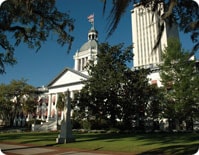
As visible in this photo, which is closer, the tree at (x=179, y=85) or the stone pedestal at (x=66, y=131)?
the stone pedestal at (x=66, y=131)

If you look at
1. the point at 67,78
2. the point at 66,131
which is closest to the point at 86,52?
the point at 67,78

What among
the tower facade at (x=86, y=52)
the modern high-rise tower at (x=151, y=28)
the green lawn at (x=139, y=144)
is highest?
the tower facade at (x=86, y=52)

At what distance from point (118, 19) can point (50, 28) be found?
8.74 m

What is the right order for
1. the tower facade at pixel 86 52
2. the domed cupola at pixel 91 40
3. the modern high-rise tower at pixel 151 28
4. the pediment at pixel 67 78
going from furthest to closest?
the domed cupola at pixel 91 40, the tower facade at pixel 86 52, the pediment at pixel 67 78, the modern high-rise tower at pixel 151 28

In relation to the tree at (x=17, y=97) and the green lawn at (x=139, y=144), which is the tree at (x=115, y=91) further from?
the tree at (x=17, y=97)

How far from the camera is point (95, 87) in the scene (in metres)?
27.9

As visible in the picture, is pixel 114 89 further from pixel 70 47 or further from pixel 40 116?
pixel 40 116

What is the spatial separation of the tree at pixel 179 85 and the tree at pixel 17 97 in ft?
93.4

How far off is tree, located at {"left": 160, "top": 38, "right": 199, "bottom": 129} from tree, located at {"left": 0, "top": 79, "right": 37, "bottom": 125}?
28461 millimetres

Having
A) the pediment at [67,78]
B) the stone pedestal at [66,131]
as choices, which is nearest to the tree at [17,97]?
the pediment at [67,78]

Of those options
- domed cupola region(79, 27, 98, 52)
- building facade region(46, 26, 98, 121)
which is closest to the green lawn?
building facade region(46, 26, 98, 121)

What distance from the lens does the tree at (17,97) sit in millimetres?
44091

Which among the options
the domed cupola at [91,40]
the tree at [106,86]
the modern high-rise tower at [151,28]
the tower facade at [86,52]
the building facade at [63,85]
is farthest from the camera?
the domed cupola at [91,40]

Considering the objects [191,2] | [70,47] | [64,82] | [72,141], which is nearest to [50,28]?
[70,47]
